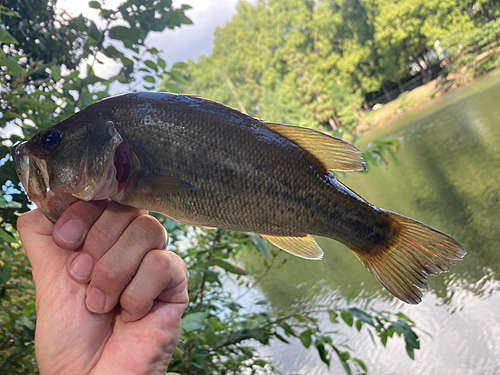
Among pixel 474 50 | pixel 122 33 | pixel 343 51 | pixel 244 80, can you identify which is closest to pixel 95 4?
pixel 122 33

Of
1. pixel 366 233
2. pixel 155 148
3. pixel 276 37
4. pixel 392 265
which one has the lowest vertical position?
pixel 392 265

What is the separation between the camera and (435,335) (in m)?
4.77

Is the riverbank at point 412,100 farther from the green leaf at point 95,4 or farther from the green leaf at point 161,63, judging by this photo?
the green leaf at point 95,4

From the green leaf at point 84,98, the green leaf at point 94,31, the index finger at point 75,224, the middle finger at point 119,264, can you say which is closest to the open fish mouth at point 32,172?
the index finger at point 75,224

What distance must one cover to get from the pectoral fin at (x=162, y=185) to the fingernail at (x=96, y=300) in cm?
44

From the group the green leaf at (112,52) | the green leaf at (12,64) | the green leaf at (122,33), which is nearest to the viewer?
the green leaf at (12,64)

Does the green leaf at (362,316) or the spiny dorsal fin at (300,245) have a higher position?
the spiny dorsal fin at (300,245)

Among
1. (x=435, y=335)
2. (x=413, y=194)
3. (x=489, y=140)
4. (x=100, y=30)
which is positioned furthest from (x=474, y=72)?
(x=100, y=30)

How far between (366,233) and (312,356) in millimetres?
4395

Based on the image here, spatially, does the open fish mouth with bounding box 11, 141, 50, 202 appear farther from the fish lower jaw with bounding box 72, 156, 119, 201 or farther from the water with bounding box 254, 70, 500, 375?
the water with bounding box 254, 70, 500, 375

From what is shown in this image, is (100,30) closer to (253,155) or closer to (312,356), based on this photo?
(253,155)

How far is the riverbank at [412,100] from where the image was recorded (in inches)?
1028

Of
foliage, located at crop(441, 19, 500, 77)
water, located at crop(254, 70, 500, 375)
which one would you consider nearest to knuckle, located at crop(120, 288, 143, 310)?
water, located at crop(254, 70, 500, 375)

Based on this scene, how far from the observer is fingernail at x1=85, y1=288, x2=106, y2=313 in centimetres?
131
